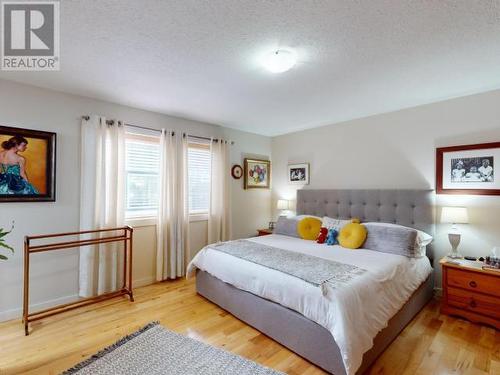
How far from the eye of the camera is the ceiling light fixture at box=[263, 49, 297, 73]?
1.95 metres

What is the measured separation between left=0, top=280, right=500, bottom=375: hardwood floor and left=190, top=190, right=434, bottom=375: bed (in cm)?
10

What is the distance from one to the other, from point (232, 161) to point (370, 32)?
9.81ft

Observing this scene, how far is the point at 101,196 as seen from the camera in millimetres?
2982

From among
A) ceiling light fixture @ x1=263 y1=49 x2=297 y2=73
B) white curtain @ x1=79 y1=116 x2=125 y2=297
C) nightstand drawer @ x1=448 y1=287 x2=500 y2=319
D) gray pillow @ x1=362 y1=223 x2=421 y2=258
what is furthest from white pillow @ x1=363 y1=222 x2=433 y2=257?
white curtain @ x1=79 y1=116 x2=125 y2=297

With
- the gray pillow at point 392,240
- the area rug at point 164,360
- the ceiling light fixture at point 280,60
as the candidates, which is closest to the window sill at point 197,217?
the area rug at point 164,360

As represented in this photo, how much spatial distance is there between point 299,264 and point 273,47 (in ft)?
6.05

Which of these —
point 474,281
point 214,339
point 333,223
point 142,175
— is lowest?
point 214,339

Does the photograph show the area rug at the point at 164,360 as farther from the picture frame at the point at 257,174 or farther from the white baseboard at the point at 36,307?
the picture frame at the point at 257,174

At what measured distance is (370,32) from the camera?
66.9 inches

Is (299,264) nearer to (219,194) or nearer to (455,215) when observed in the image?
(455,215)

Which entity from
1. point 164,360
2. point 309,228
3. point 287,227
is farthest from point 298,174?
point 164,360

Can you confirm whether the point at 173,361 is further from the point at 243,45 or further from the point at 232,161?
the point at 232,161

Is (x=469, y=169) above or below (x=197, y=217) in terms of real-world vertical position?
above

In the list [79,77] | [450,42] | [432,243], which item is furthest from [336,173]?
[79,77]
